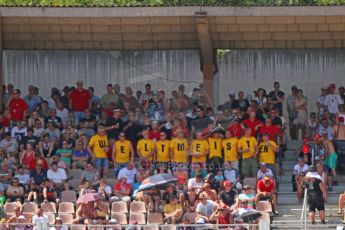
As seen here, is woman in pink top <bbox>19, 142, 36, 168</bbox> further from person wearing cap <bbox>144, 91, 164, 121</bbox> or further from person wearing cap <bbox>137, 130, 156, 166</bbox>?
person wearing cap <bbox>144, 91, 164, 121</bbox>

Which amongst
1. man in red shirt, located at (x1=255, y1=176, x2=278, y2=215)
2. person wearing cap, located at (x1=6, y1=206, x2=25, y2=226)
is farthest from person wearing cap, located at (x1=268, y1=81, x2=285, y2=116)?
person wearing cap, located at (x1=6, y1=206, x2=25, y2=226)

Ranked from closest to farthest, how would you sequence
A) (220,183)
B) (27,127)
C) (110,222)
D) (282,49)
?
(110,222), (220,183), (27,127), (282,49)

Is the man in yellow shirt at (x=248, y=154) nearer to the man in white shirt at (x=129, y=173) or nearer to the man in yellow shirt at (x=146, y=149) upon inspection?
the man in yellow shirt at (x=146, y=149)

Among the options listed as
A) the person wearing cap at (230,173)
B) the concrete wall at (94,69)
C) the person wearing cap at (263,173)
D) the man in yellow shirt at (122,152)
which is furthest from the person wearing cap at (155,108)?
the person wearing cap at (263,173)

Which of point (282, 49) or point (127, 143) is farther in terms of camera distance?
point (282, 49)

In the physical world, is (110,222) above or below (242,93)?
below

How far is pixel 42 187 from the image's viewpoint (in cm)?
3045

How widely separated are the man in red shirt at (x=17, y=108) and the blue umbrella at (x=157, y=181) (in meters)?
5.27

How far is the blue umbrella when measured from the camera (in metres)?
29.2

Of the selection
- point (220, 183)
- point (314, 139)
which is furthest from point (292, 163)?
point (220, 183)

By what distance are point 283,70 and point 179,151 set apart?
204 inches

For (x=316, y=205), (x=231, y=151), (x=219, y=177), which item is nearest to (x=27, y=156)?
(x=219, y=177)

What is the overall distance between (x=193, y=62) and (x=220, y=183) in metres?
6.03

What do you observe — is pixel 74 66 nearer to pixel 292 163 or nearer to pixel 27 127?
pixel 27 127
